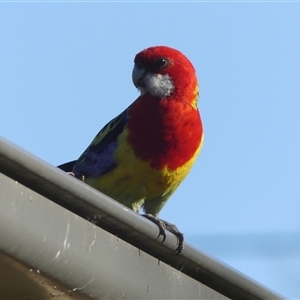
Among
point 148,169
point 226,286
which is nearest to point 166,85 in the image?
point 148,169

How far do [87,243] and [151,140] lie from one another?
2292mm

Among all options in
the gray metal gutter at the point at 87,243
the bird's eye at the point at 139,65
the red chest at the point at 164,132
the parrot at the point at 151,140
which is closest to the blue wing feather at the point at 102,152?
the parrot at the point at 151,140

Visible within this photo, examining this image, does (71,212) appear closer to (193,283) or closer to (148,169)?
(193,283)

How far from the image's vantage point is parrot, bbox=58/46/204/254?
4738 mm

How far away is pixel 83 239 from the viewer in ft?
8.22

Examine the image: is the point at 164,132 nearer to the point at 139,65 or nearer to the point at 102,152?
the point at 102,152

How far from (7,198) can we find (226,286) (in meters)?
1.15

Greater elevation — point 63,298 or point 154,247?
point 154,247

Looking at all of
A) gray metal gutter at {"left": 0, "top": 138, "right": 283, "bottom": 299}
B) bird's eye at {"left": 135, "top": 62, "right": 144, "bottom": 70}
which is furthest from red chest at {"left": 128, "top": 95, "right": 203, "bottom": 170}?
gray metal gutter at {"left": 0, "top": 138, "right": 283, "bottom": 299}

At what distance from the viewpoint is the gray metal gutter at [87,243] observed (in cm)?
229

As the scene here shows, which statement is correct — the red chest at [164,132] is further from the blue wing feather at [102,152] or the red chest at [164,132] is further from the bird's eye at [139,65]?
the bird's eye at [139,65]

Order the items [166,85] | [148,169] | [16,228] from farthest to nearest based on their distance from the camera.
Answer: [166,85] < [148,169] < [16,228]

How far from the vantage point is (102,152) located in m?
4.96

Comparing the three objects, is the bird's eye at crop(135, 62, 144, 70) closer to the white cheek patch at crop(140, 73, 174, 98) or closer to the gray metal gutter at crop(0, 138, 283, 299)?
the white cheek patch at crop(140, 73, 174, 98)
